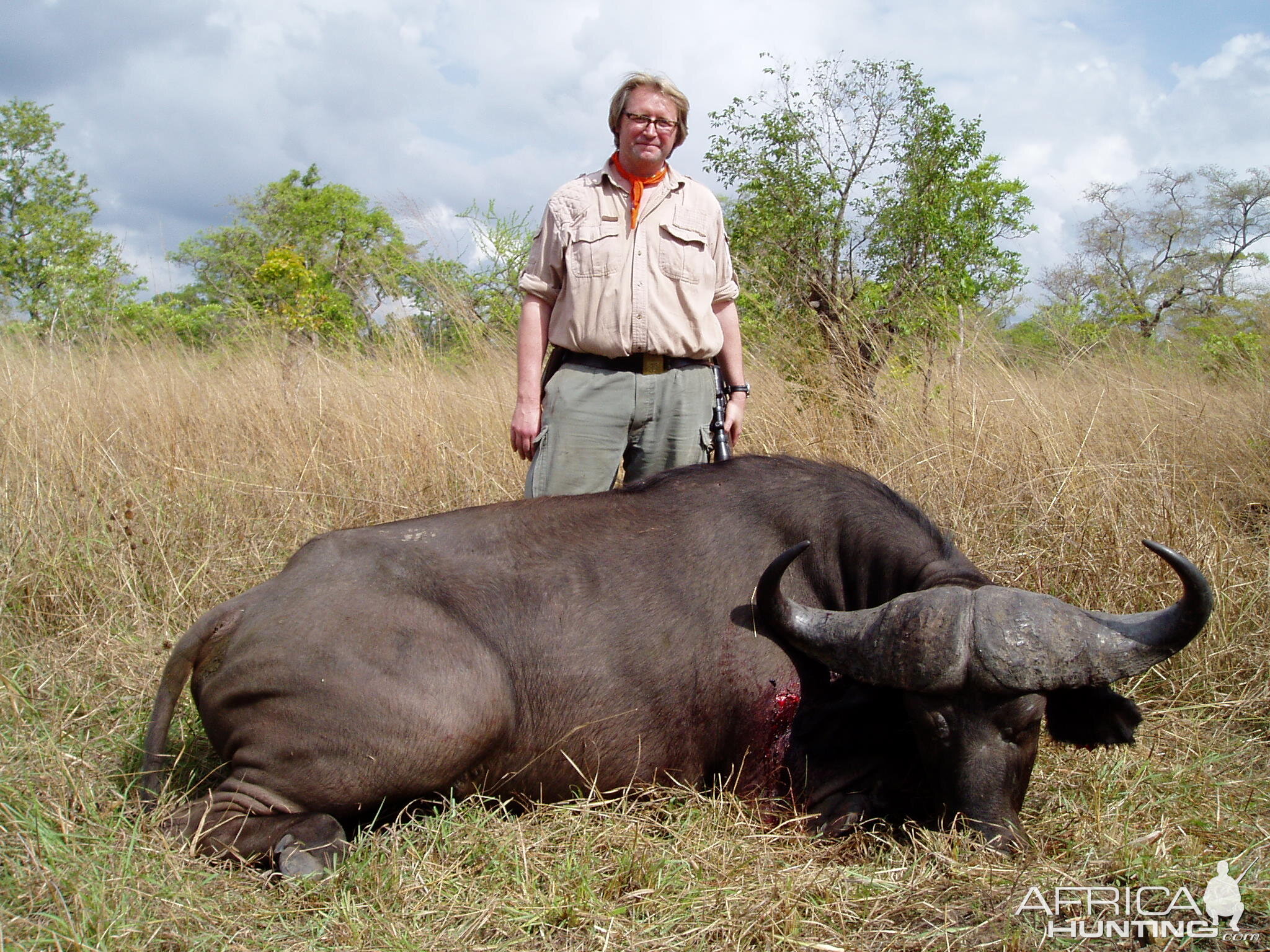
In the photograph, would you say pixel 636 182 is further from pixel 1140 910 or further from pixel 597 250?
pixel 1140 910

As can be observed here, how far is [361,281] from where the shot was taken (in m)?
8.65

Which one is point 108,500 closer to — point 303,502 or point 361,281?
point 303,502

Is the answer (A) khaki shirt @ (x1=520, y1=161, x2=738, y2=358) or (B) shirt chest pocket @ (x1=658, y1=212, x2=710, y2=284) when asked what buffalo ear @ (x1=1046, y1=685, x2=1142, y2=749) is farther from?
(B) shirt chest pocket @ (x1=658, y1=212, x2=710, y2=284)

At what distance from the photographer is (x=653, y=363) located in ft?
12.8

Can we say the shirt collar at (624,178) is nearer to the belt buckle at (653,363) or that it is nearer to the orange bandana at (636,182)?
the orange bandana at (636,182)

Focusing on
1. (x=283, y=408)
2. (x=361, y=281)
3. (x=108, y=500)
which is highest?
(x=361, y=281)

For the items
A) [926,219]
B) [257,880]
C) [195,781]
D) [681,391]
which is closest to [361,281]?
[926,219]

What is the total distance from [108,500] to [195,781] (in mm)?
2440

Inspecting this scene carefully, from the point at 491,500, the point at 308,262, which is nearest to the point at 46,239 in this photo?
the point at 308,262

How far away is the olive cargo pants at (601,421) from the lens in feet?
12.7

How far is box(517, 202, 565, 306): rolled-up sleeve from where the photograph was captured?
3949 millimetres

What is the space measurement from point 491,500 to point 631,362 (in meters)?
1.91

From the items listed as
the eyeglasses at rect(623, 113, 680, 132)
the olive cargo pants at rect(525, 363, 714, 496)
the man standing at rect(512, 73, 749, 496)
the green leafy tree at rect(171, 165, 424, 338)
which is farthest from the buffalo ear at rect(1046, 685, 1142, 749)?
the green leafy tree at rect(171, 165, 424, 338)

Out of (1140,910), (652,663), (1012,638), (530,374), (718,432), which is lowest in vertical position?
(1140,910)
